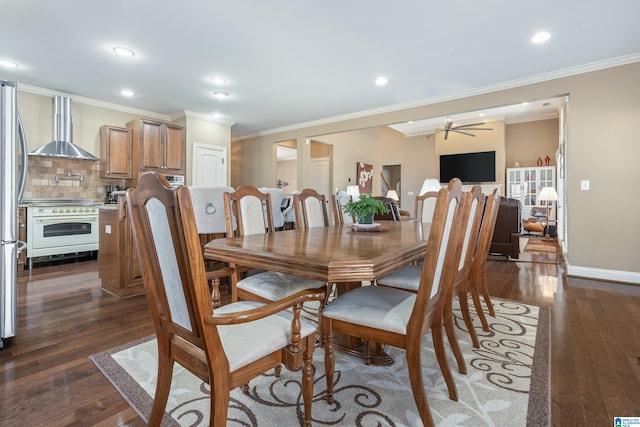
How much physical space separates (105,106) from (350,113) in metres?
4.35

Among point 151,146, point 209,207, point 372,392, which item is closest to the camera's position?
point 372,392

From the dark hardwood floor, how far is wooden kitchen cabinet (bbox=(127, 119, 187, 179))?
2399 millimetres

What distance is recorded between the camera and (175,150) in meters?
5.58

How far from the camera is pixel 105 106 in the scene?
209 inches

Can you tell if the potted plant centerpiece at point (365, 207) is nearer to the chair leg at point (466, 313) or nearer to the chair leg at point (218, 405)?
the chair leg at point (466, 313)

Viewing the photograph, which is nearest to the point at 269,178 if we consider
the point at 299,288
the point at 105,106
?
the point at 105,106

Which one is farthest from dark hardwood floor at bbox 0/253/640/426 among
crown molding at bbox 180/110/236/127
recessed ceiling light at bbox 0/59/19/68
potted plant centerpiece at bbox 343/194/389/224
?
crown molding at bbox 180/110/236/127

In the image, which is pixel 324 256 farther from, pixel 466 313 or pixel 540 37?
pixel 540 37

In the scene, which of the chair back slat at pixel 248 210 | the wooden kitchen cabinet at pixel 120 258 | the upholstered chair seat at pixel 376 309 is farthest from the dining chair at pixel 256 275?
the wooden kitchen cabinet at pixel 120 258

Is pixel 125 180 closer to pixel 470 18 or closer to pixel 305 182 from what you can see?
pixel 305 182

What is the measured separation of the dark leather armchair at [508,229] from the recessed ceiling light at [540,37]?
2.21m

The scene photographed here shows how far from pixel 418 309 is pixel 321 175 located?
772 cm

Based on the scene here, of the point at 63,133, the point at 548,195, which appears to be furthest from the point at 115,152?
the point at 548,195

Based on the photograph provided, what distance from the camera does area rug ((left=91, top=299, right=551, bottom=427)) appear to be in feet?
4.14
